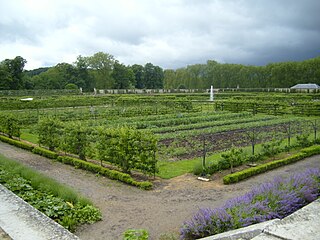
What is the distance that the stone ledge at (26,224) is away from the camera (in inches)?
186

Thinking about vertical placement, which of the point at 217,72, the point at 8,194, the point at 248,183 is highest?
the point at 217,72

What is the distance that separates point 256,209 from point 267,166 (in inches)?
238

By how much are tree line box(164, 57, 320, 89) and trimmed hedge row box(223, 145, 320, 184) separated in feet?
200

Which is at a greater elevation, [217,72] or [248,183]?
[217,72]

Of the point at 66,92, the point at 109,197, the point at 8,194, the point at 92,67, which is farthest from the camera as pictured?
the point at 92,67

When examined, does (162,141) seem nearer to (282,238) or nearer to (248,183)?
(248,183)

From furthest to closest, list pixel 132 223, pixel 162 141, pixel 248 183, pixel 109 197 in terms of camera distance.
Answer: pixel 162 141 < pixel 248 183 < pixel 109 197 < pixel 132 223

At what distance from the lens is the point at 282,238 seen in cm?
408

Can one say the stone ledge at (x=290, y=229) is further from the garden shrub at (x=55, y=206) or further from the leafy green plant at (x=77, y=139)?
the leafy green plant at (x=77, y=139)

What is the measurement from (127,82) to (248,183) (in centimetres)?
7985

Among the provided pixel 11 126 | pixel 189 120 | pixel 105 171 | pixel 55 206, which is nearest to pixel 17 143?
pixel 11 126

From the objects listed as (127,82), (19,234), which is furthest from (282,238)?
(127,82)

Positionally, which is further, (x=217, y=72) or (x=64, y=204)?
(x=217, y=72)

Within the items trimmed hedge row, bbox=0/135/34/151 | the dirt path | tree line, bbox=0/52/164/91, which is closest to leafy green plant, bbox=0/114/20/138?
trimmed hedge row, bbox=0/135/34/151
